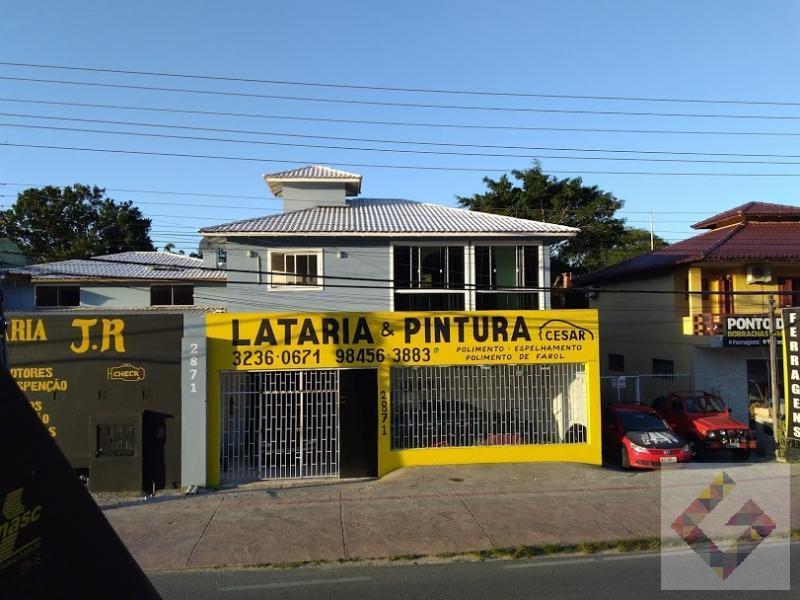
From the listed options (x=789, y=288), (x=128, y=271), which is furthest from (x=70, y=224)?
(x=789, y=288)

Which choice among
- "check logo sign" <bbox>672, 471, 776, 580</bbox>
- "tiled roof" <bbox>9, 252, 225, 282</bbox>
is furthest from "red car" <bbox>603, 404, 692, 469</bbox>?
"tiled roof" <bbox>9, 252, 225, 282</bbox>

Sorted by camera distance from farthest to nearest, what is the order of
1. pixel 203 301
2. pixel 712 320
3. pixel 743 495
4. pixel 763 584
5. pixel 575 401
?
pixel 203 301 → pixel 712 320 → pixel 575 401 → pixel 743 495 → pixel 763 584

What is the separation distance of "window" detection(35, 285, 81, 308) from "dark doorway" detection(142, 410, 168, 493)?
15242mm

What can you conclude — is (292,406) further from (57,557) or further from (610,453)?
(57,557)

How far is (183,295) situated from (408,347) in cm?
1471

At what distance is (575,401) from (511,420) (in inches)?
62.6

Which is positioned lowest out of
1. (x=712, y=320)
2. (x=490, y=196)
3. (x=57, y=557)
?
(x=57, y=557)

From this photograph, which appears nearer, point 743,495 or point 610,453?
point 743,495

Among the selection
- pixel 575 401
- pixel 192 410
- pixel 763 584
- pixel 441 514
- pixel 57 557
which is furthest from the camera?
pixel 575 401

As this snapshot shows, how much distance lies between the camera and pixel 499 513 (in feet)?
30.7

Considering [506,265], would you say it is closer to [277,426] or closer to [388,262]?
[388,262]

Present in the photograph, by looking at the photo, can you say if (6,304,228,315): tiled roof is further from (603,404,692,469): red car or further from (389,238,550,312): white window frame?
(603,404,692,469): red car

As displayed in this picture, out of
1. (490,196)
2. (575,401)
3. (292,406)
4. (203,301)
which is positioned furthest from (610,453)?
(490,196)

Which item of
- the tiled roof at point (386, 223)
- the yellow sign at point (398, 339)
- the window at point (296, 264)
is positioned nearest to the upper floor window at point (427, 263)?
the tiled roof at point (386, 223)
